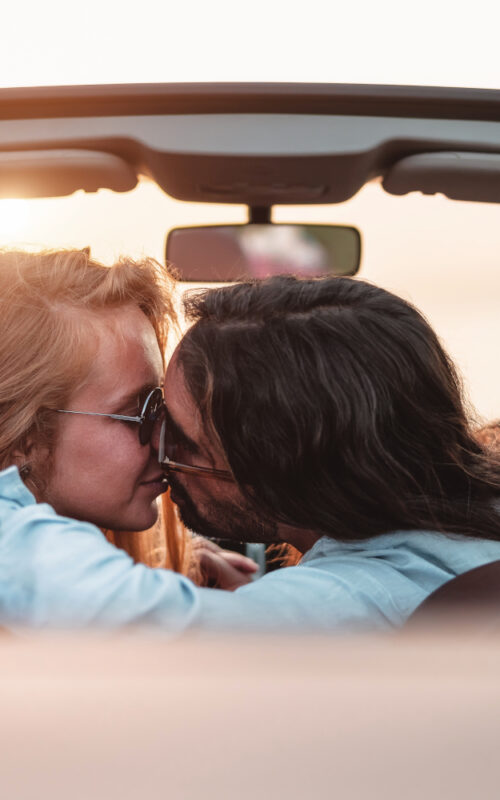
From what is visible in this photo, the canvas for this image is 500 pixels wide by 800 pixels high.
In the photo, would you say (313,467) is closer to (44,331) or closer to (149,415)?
(149,415)

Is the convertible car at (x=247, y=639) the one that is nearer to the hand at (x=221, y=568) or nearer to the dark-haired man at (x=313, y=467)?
the dark-haired man at (x=313, y=467)

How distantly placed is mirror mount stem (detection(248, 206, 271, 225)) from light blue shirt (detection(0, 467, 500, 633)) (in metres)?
1.32

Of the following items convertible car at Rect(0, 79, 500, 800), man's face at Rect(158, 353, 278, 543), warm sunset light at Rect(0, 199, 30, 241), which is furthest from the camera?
warm sunset light at Rect(0, 199, 30, 241)

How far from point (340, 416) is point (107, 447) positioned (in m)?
0.70

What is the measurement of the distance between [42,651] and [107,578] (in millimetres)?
535

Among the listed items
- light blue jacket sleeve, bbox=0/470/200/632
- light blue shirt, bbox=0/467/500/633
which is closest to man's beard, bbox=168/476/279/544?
light blue shirt, bbox=0/467/500/633

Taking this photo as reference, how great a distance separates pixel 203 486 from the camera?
2.08m

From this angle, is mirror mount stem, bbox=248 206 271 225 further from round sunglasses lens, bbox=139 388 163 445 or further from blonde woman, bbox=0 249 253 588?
round sunglasses lens, bbox=139 388 163 445

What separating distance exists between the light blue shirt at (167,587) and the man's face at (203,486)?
1.19 ft

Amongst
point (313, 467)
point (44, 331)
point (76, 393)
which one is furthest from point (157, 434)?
point (313, 467)

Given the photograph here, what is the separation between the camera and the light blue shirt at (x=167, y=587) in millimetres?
1386

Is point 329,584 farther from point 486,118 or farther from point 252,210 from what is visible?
point 252,210

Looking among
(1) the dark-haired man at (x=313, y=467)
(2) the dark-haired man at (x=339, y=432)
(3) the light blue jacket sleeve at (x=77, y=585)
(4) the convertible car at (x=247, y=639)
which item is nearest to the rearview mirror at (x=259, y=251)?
(4) the convertible car at (x=247, y=639)

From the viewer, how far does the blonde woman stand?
7.17 feet
